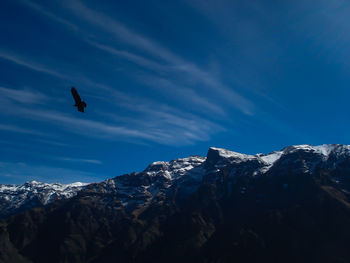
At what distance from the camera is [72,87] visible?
5016 centimetres

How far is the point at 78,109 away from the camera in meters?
52.8

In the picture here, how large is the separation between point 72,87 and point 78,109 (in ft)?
13.8
